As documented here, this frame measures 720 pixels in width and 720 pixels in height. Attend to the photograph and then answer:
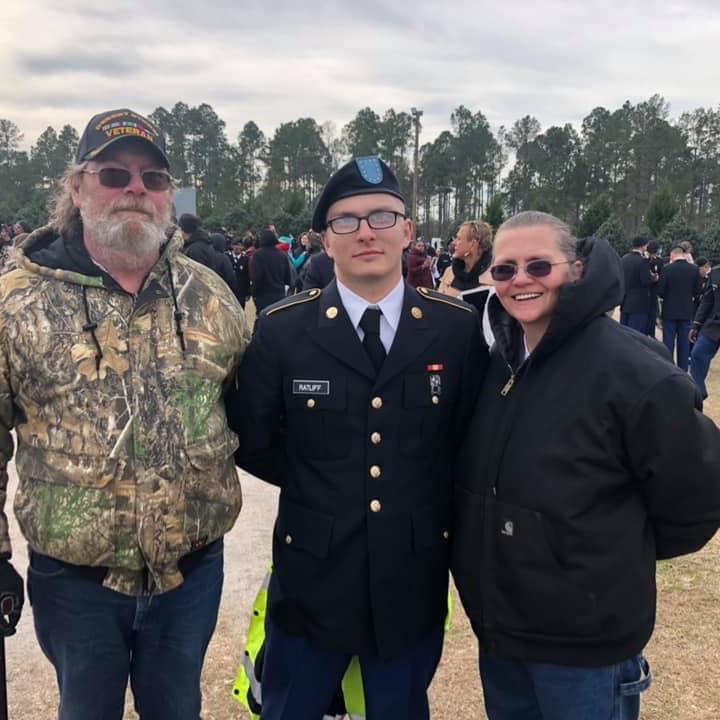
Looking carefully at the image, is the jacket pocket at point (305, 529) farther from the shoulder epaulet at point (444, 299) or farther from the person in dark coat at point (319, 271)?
the person in dark coat at point (319, 271)

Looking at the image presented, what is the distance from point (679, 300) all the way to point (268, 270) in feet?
20.7

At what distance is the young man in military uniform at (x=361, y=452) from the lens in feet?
7.00

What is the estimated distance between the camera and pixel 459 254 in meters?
6.16

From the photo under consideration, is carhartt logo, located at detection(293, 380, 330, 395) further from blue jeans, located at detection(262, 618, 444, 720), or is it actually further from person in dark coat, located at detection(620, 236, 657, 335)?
person in dark coat, located at detection(620, 236, 657, 335)

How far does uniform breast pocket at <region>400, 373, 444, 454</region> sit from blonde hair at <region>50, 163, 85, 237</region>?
3.77 feet

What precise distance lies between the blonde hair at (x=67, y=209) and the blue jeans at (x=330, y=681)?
57.8 inches

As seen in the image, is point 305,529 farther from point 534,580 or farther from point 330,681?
point 534,580

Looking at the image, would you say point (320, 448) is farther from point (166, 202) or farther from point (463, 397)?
point (166, 202)

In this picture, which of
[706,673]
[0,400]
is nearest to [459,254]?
[706,673]

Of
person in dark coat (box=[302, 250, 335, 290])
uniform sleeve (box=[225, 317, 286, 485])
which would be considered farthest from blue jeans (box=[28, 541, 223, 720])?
person in dark coat (box=[302, 250, 335, 290])

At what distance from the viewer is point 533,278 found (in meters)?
2.02

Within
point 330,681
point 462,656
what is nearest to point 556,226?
point 330,681

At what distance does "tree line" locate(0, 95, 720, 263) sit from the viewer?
163 ft

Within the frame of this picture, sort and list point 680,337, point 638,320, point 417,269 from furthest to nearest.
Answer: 1. point 638,320
2. point 680,337
3. point 417,269
